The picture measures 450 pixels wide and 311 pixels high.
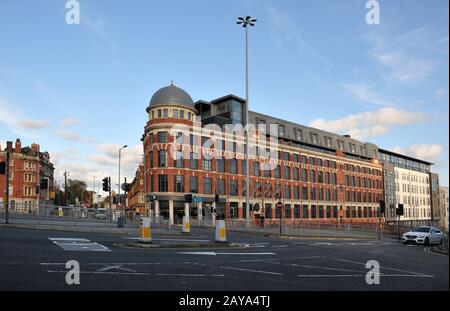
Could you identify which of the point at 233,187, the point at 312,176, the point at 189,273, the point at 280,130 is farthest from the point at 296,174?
the point at 189,273

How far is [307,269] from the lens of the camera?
12.3 m

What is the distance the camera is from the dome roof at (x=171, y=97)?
57594 mm

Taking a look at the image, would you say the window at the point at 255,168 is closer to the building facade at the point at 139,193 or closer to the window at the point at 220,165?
the window at the point at 220,165

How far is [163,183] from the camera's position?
56.2 meters

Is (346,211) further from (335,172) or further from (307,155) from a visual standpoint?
(307,155)

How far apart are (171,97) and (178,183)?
1191cm

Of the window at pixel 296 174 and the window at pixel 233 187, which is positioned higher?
the window at pixel 296 174

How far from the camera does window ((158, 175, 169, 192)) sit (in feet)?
184

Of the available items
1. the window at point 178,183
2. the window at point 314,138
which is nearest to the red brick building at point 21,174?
the window at point 178,183

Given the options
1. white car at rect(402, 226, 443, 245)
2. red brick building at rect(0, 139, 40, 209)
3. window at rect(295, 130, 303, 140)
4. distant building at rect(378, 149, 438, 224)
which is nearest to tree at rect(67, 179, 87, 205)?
red brick building at rect(0, 139, 40, 209)

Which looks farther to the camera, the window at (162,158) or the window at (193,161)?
the window at (193,161)

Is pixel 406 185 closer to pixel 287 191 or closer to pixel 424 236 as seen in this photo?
pixel 287 191

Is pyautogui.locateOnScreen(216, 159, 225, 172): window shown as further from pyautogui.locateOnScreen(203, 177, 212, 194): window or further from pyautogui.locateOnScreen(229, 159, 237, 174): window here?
pyautogui.locateOnScreen(203, 177, 212, 194): window

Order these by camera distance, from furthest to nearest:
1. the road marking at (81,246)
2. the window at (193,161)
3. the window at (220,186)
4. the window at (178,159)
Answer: the window at (220,186)
the window at (193,161)
the window at (178,159)
the road marking at (81,246)
